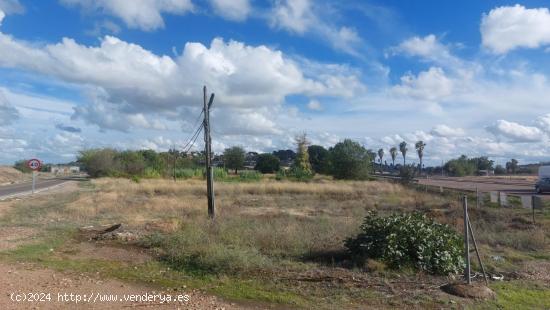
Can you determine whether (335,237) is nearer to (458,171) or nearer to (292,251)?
(292,251)

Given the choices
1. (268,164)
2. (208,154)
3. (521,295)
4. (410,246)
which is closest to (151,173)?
(268,164)

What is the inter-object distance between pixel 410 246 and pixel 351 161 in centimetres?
5480

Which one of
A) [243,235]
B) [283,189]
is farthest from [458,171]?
[243,235]

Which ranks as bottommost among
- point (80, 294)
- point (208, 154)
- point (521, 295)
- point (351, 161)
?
point (521, 295)

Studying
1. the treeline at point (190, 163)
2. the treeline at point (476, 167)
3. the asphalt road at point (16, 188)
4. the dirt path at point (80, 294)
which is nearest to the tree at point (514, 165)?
the treeline at point (476, 167)

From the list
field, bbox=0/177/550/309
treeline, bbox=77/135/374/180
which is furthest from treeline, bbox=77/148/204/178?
field, bbox=0/177/550/309

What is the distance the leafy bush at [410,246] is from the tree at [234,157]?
93211mm

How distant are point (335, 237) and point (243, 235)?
2.32 meters

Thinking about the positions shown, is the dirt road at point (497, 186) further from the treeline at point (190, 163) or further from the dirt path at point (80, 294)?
the dirt path at point (80, 294)

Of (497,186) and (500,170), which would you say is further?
(500,170)

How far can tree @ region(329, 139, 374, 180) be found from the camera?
62.9m

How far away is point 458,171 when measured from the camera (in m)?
89.5

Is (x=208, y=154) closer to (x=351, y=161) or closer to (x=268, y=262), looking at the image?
(x=268, y=262)

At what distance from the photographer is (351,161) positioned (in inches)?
2479
